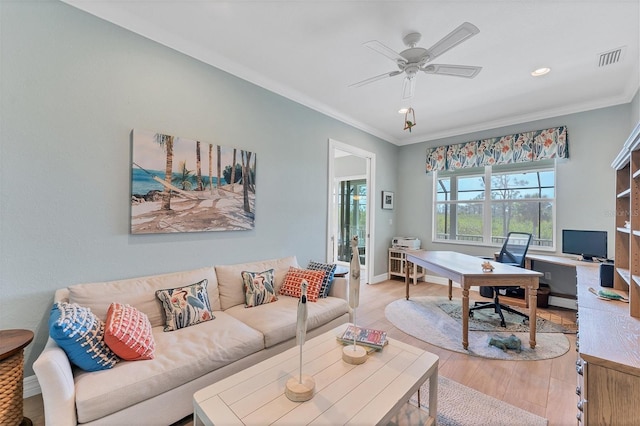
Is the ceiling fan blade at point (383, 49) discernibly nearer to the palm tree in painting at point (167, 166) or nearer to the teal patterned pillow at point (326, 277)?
the palm tree in painting at point (167, 166)

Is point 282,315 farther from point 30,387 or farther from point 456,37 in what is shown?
point 456,37

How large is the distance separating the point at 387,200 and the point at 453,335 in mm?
2881

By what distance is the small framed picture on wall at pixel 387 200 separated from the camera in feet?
17.2

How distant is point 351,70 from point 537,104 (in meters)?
2.78

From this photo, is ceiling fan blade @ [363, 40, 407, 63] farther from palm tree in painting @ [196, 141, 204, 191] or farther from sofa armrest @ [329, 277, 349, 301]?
sofa armrest @ [329, 277, 349, 301]

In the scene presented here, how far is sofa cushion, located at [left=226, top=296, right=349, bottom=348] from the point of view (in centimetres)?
213

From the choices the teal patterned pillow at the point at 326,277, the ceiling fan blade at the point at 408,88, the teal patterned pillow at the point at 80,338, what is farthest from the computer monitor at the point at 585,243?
the teal patterned pillow at the point at 80,338

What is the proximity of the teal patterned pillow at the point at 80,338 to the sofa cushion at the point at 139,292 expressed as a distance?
0.29 metres

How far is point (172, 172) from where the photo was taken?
7.89 feet

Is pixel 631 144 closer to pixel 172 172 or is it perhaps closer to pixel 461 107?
pixel 461 107

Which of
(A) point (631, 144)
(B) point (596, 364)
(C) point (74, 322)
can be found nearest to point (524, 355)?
(B) point (596, 364)

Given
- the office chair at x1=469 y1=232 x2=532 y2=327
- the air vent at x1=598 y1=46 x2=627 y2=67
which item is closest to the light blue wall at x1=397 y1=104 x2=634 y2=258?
the office chair at x1=469 y1=232 x2=532 y2=327

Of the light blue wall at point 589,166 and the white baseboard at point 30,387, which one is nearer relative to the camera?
the white baseboard at point 30,387

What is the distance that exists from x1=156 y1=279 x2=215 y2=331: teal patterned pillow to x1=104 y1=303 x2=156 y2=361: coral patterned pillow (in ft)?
0.95
